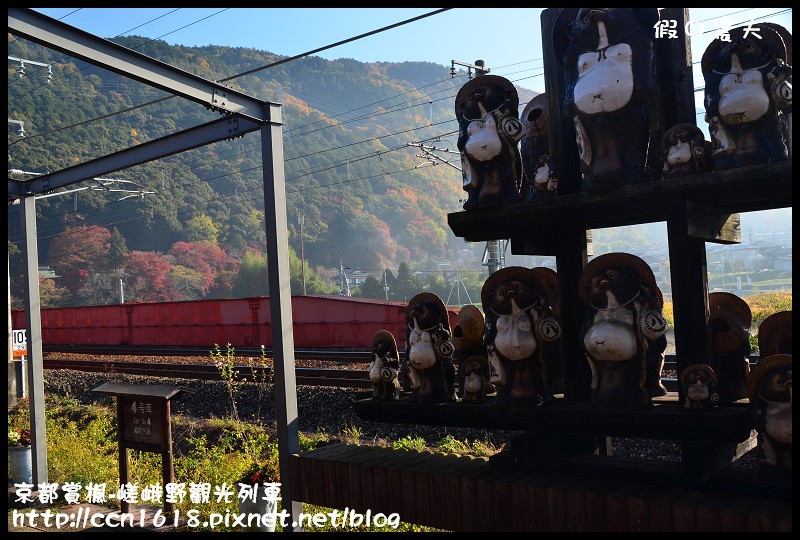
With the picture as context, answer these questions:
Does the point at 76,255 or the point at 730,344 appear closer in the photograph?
the point at 730,344

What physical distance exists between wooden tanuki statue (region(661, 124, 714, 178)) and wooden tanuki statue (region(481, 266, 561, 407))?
0.82 m

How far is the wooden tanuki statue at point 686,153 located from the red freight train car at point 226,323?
14657mm

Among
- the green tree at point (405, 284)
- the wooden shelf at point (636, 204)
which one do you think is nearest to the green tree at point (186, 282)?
the green tree at point (405, 284)

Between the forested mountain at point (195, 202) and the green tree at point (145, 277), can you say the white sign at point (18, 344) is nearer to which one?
the forested mountain at point (195, 202)

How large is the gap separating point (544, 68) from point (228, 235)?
68702mm

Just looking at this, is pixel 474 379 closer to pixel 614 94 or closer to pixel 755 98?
pixel 614 94

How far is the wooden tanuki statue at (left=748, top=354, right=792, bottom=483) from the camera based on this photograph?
9.46ft

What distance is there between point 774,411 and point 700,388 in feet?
0.95

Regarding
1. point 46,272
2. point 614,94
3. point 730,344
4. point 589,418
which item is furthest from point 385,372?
point 46,272

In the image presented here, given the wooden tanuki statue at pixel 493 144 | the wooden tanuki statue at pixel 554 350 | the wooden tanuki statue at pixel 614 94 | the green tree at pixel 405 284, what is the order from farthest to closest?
1. the green tree at pixel 405 284
2. the wooden tanuki statue at pixel 554 350
3. the wooden tanuki statue at pixel 493 144
4. the wooden tanuki statue at pixel 614 94

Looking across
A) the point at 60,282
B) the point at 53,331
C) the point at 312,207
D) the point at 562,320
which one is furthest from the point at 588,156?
the point at 312,207

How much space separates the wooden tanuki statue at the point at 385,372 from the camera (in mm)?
4070

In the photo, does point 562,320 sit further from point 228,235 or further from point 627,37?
point 228,235

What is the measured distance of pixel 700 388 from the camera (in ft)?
10.1
